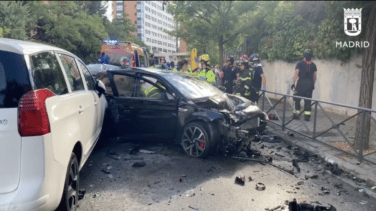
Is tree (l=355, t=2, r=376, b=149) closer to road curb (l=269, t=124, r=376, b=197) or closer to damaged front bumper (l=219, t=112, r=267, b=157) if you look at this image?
road curb (l=269, t=124, r=376, b=197)

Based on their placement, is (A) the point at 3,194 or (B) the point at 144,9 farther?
(B) the point at 144,9

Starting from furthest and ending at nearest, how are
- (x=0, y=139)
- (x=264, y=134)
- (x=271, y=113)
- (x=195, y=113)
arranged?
(x=271, y=113) < (x=264, y=134) < (x=195, y=113) < (x=0, y=139)

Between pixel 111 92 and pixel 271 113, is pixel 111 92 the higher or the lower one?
the higher one

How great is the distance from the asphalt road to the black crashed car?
340 mm

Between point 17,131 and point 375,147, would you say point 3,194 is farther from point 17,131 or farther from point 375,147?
point 375,147

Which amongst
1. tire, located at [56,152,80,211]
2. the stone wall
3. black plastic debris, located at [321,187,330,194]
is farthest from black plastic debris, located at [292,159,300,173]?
the stone wall

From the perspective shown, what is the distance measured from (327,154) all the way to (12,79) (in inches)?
208

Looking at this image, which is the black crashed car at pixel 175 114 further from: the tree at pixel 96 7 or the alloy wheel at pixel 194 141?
the tree at pixel 96 7

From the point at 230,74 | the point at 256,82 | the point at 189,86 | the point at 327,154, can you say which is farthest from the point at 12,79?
the point at 230,74

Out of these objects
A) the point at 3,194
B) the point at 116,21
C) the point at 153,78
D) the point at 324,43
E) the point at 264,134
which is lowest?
the point at 264,134

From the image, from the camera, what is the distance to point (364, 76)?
5.98m

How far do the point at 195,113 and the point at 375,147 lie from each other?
332 cm

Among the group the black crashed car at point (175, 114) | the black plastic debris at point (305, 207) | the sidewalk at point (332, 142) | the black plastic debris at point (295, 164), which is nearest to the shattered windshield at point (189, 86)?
the black crashed car at point (175, 114)

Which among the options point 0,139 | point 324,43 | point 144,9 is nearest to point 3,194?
point 0,139
